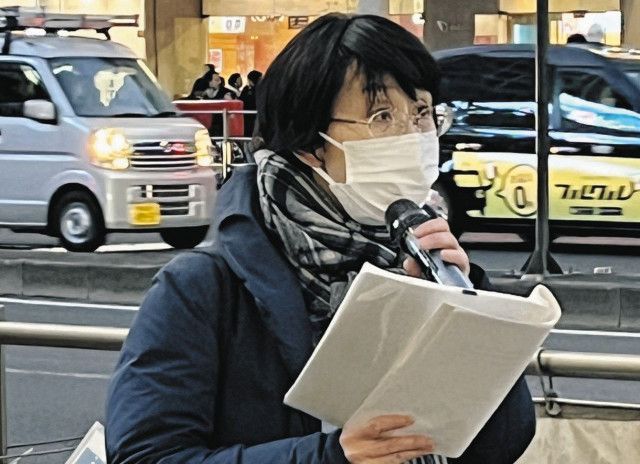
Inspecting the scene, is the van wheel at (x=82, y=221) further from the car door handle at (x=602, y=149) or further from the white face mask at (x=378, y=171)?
the white face mask at (x=378, y=171)

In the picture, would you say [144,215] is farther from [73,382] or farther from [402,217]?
[402,217]

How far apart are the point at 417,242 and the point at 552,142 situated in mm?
11711

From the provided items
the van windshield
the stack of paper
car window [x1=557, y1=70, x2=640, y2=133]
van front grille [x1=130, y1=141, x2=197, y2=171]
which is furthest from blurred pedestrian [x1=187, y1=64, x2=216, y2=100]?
the stack of paper

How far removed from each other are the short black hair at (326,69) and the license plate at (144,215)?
38.2ft

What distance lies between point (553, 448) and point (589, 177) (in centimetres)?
1047

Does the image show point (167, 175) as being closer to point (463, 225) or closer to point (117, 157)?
point (117, 157)

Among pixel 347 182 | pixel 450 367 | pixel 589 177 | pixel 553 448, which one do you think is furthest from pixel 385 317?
pixel 589 177

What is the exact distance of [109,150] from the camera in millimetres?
13789

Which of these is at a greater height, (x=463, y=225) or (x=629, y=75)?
(x=629, y=75)

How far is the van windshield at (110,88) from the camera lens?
14258 mm

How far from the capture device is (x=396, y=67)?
215 cm

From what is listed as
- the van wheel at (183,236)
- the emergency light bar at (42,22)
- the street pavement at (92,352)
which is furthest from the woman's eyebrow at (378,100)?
the emergency light bar at (42,22)

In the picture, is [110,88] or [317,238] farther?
[110,88]

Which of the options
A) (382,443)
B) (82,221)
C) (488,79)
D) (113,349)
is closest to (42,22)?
(82,221)
